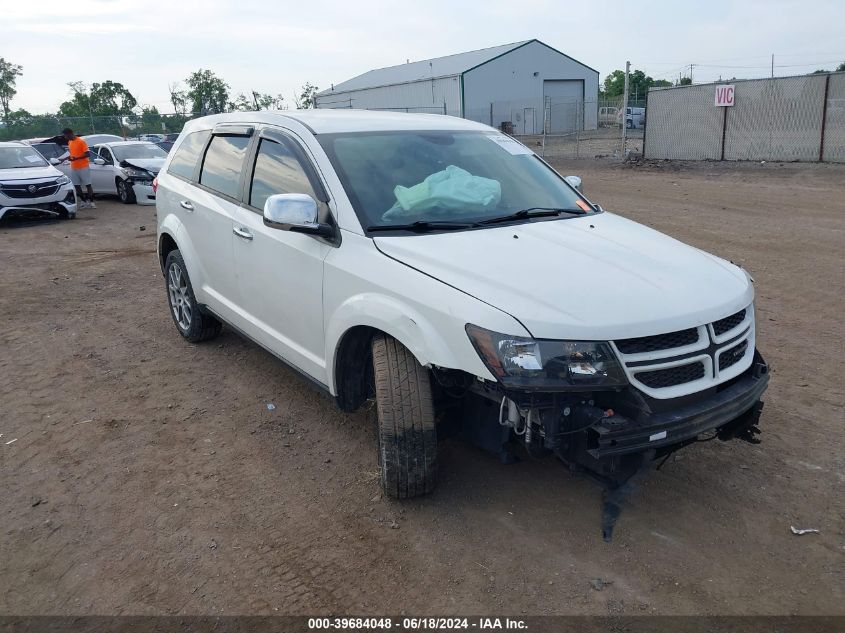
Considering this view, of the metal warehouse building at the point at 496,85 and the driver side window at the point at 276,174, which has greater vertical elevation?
the metal warehouse building at the point at 496,85

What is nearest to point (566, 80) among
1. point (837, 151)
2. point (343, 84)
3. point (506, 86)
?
point (506, 86)

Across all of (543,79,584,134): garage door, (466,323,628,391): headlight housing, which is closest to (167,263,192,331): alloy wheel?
(466,323,628,391): headlight housing

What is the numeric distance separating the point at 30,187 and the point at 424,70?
41105 mm

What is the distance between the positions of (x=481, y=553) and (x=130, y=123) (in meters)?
38.9

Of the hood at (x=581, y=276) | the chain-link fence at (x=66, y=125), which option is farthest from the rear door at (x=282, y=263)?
the chain-link fence at (x=66, y=125)

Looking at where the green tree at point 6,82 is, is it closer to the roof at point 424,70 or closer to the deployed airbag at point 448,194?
the roof at point 424,70

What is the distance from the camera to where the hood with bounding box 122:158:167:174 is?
16345mm

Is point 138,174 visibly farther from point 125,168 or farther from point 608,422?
point 608,422

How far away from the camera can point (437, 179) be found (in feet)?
13.3

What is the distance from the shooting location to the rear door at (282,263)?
154 inches

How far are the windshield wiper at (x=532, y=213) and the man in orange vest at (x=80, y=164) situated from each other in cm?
1462

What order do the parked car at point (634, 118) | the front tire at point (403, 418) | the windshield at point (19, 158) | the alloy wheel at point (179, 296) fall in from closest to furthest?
the front tire at point (403, 418) → the alloy wheel at point (179, 296) → the windshield at point (19, 158) → the parked car at point (634, 118)

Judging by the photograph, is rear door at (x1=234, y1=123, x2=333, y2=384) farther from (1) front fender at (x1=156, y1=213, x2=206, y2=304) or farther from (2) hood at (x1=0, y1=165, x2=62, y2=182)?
(2) hood at (x1=0, y1=165, x2=62, y2=182)

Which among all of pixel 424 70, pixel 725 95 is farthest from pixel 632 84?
pixel 725 95
